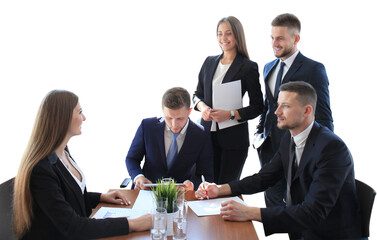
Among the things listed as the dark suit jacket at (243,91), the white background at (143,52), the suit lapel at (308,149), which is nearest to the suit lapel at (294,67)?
the dark suit jacket at (243,91)

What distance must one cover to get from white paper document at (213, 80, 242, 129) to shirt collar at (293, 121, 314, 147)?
2.63ft

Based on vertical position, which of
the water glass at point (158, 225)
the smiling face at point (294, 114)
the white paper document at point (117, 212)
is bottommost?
the white paper document at point (117, 212)

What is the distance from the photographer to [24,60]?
150 inches

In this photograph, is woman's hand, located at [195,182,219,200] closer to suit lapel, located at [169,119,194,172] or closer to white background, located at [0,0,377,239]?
suit lapel, located at [169,119,194,172]

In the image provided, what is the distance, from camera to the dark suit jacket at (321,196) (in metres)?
1.82

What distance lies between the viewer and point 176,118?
96.7 inches

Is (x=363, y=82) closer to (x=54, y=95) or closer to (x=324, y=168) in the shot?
(x=324, y=168)

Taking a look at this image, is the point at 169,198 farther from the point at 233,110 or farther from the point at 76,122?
the point at 233,110

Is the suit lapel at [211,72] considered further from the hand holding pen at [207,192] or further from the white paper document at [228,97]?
the hand holding pen at [207,192]

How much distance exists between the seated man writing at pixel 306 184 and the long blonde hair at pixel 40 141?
94 cm

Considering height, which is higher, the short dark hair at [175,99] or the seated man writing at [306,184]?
the short dark hair at [175,99]

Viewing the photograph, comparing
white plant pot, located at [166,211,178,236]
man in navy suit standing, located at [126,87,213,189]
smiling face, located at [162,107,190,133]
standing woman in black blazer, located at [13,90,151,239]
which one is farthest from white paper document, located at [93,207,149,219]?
smiling face, located at [162,107,190,133]

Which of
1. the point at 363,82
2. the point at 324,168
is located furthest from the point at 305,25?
the point at 324,168

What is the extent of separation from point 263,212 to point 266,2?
2.69m
